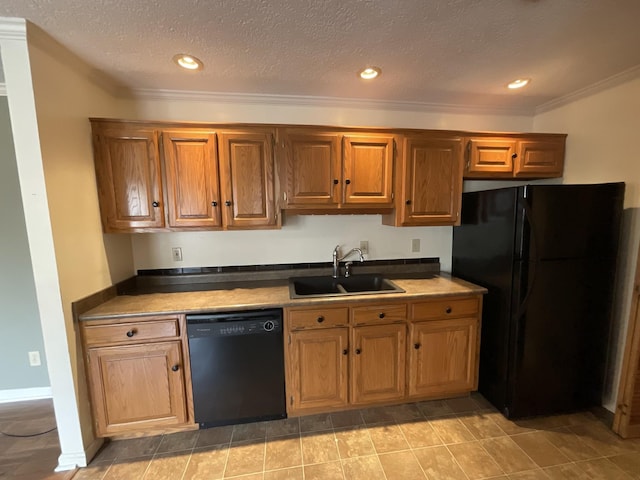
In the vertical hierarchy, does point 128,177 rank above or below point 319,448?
above

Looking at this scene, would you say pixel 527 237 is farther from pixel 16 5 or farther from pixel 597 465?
pixel 16 5

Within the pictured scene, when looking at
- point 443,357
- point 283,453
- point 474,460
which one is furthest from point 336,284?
point 474,460

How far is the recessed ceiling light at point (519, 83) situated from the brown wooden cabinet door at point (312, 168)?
1334 millimetres

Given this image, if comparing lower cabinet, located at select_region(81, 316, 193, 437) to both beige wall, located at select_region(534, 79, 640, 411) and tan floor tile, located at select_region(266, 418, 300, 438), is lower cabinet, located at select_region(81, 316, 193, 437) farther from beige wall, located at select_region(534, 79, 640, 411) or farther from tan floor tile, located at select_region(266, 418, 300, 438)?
beige wall, located at select_region(534, 79, 640, 411)

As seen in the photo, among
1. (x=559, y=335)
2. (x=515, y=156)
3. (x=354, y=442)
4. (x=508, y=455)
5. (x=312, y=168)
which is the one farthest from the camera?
(x=515, y=156)

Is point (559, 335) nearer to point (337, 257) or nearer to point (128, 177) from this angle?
point (337, 257)

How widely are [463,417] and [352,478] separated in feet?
3.23

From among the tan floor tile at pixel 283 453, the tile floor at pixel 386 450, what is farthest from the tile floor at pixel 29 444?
the tan floor tile at pixel 283 453

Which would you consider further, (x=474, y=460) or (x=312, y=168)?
(x=312, y=168)

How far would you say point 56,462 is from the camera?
1714mm

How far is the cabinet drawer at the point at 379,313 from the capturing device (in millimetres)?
1966

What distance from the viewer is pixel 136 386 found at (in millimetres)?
1785

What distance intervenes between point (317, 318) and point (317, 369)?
0.38 meters

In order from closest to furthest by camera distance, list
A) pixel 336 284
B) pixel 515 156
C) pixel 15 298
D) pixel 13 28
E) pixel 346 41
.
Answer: pixel 13 28 → pixel 346 41 → pixel 15 298 → pixel 515 156 → pixel 336 284
